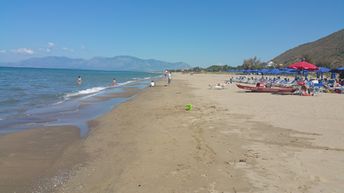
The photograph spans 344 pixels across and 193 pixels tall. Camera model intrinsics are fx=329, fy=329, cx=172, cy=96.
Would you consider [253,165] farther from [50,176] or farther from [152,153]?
[50,176]

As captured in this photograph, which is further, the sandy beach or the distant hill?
the distant hill

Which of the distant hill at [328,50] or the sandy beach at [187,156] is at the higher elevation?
the distant hill at [328,50]

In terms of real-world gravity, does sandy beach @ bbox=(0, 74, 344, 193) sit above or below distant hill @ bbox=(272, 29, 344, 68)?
below

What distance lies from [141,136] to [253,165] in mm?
3709

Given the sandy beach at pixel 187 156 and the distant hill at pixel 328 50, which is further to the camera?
the distant hill at pixel 328 50

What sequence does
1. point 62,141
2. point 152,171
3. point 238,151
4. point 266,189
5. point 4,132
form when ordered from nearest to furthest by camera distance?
point 266,189
point 152,171
point 238,151
point 62,141
point 4,132

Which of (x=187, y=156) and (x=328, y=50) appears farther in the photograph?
(x=328, y=50)

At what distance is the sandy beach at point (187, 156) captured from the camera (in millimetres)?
5039

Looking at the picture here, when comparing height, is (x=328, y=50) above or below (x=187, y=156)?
above

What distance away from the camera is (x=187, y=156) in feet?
21.5

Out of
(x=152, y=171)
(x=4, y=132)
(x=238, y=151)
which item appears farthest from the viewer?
(x=4, y=132)

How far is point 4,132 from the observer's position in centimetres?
963

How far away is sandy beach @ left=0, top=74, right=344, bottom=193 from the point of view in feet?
16.5

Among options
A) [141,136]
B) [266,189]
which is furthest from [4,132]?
[266,189]
